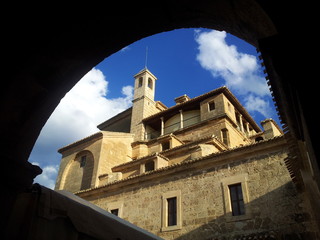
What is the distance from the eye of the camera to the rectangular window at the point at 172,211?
12.7 m

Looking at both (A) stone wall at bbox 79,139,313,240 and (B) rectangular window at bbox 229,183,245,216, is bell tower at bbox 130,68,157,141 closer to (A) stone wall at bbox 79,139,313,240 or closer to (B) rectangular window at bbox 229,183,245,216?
(A) stone wall at bbox 79,139,313,240

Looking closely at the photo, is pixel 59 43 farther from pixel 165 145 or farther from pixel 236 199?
pixel 165 145

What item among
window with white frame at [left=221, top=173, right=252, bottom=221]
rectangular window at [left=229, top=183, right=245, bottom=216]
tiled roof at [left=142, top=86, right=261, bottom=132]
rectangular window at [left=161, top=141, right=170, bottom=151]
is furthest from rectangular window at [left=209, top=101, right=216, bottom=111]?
rectangular window at [left=229, top=183, right=245, bottom=216]

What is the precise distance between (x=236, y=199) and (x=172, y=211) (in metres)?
3.05

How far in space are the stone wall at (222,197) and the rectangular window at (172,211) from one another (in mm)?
332

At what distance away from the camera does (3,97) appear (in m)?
2.69

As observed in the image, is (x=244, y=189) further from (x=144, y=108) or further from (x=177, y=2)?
(x=144, y=108)

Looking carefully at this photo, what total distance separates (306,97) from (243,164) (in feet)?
34.9

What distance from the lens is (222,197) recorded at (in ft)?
38.6

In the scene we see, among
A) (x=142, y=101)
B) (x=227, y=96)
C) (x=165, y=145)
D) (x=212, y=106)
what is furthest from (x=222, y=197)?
(x=142, y=101)

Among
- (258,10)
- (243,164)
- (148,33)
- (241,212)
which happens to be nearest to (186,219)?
(241,212)

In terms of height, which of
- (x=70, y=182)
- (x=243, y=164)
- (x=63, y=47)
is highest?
(x=70, y=182)

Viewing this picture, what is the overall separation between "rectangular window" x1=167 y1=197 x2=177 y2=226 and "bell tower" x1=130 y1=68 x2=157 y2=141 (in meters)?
13.4

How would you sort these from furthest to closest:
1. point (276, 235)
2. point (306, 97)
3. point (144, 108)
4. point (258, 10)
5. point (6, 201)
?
point (144, 108)
point (276, 235)
point (6, 201)
point (258, 10)
point (306, 97)
